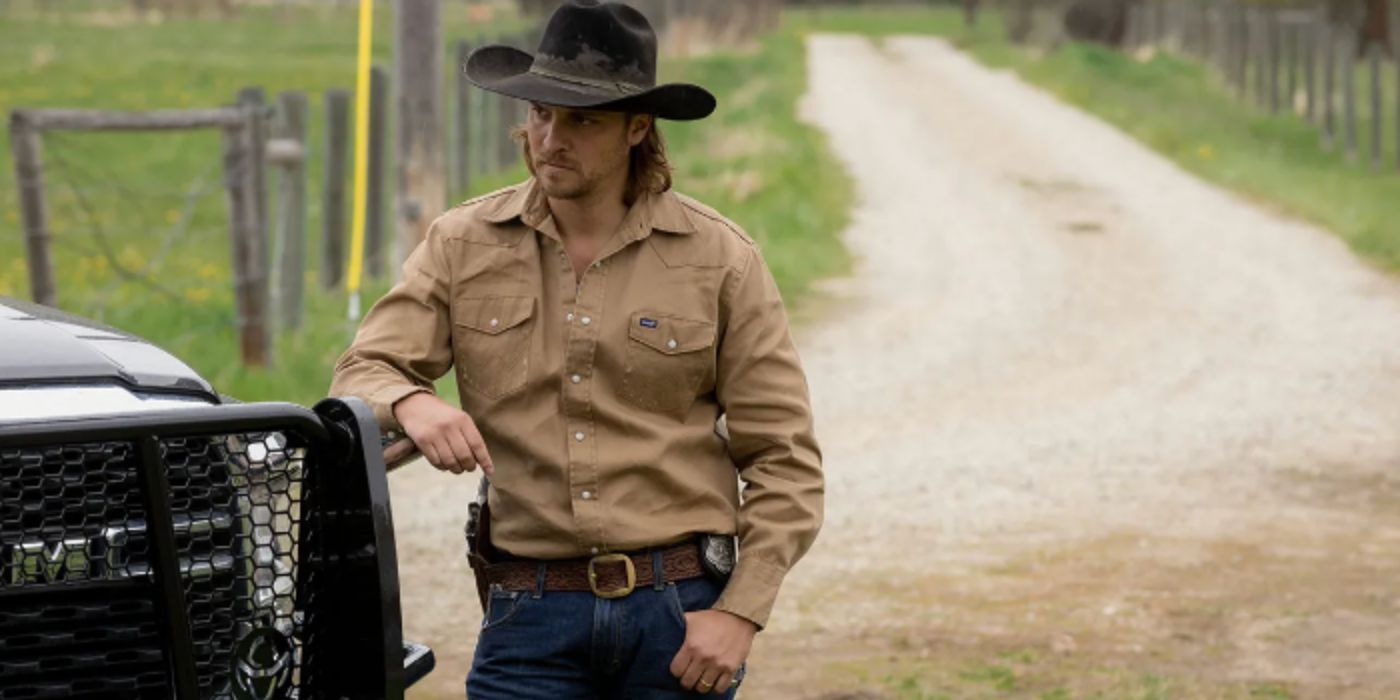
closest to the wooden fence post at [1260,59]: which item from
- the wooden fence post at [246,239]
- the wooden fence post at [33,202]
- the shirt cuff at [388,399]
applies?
the wooden fence post at [246,239]

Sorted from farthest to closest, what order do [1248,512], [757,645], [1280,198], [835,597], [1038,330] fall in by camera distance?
[1280,198] < [1038,330] < [1248,512] < [835,597] < [757,645]

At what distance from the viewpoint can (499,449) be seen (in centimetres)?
364

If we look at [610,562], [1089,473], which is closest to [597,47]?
[610,562]

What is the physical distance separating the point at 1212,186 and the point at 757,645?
47.8 feet

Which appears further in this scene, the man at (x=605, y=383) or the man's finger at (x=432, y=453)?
the man at (x=605, y=383)

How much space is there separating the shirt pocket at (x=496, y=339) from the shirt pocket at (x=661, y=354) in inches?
6.1

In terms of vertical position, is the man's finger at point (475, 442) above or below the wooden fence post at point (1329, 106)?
above

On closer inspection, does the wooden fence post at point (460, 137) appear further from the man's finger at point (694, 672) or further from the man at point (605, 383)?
the man's finger at point (694, 672)

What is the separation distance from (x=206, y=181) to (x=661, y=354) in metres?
18.0

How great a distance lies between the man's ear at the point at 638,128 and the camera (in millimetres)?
3656

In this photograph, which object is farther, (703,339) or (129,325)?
(129,325)

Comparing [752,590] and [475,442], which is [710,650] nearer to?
[752,590]

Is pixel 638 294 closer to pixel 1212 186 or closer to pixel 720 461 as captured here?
pixel 720 461

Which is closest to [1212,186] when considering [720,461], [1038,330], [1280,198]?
[1280,198]
